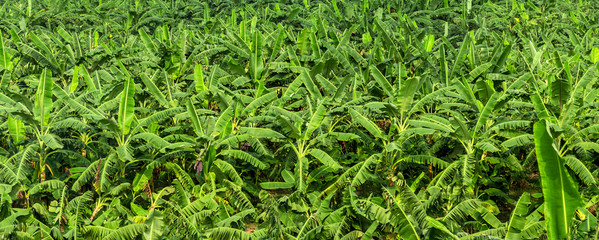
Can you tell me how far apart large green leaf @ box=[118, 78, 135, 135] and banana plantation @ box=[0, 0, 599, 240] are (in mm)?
11

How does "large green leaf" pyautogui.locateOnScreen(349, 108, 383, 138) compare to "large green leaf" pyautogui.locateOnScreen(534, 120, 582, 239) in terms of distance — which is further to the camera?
"large green leaf" pyautogui.locateOnScreen(349, 108, 383, 138)

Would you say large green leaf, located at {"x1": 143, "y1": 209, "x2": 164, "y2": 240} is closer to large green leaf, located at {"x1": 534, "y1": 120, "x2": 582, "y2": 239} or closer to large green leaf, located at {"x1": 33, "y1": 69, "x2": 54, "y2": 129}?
large green leaf, located at {"x1": 33, "y1": 69, "x2": 54, "y2": 129}

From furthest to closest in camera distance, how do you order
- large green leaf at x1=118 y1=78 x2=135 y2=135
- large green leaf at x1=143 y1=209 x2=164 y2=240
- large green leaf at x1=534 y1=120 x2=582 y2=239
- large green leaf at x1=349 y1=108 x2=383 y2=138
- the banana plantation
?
1. large green leaf at x1=349 y1=108 x2=383 y2=138
2. large green leaf at x1=118 y1=78 x2=135 y2=135
3. the banana plantation
4. large green leaf at x1=143 y1=209 x2=164 y2=240
5. large green leaf at x1=534 y1=120 x2=582 y2=239

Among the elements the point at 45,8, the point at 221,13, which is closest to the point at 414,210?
the point at 221,13

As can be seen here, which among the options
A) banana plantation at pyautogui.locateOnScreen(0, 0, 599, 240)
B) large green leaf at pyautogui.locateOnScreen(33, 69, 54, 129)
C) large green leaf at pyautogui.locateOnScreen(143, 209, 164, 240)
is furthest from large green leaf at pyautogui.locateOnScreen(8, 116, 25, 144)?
large green leaf at pyautogui.locateOnScreen(143, 209, 164, 240)

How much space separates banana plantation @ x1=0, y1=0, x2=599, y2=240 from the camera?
4.93 m

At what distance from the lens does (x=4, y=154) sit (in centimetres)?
636

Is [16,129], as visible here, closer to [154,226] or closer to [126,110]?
[126,110]

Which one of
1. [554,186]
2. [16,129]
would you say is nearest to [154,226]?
[16,129]

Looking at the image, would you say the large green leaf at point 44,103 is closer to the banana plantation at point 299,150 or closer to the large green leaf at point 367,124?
the banana plantation at point 299,150

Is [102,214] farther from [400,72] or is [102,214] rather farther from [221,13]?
[221,13]

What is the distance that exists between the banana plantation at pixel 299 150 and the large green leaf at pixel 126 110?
11 mm

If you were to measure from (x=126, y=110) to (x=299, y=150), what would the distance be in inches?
69.2

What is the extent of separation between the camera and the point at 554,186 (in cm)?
358
